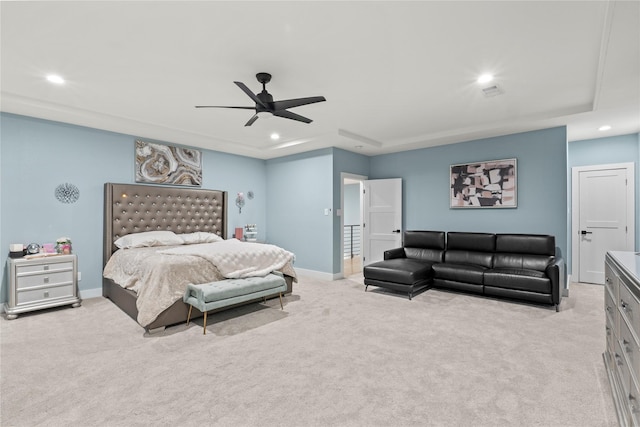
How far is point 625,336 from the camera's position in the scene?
1.70m

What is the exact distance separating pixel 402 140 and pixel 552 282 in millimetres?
3212

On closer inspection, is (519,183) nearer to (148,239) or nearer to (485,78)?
(485,78)

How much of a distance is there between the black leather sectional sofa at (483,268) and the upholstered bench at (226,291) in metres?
1.78

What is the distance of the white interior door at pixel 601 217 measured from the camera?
16.6ft

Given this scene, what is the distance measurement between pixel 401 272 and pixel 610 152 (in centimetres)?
411

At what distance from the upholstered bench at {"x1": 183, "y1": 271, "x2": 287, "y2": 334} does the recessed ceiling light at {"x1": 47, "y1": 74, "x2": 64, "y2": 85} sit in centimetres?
248

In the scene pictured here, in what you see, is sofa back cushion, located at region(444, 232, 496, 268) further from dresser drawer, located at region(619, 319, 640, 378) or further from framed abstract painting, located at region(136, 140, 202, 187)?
framed abstract painting, located at region(136, 140, 202, 187)

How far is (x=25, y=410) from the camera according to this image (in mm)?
1978

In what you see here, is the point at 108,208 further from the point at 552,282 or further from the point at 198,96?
the point at 552,282

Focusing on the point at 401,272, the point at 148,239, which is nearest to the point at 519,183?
the point at 401,272

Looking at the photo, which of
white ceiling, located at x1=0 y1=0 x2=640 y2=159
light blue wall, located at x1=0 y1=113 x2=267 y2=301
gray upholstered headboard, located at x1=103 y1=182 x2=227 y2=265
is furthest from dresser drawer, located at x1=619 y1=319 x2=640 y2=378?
light blue wall, located at x1=0 y1=113 x2=267 y2=301

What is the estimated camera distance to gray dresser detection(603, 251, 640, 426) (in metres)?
1.47

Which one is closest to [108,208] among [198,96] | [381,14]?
[198,96]

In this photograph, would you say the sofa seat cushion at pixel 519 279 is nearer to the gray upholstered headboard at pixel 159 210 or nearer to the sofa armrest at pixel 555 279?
the sofa armrest at pixel 555 279
